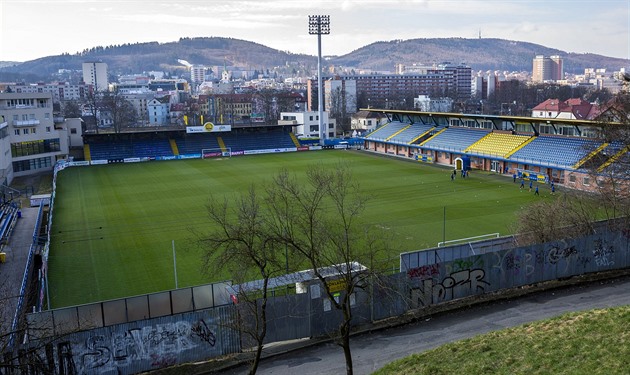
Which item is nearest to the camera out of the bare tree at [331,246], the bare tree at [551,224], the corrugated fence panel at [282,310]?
the bare tree at [331,246]

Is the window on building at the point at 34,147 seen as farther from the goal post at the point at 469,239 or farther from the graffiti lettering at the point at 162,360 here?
the graffiti lettering at the point at 162,360

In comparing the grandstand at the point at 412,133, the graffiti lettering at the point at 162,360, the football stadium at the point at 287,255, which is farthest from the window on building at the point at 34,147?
the graffiti lettering at the point at 162,360

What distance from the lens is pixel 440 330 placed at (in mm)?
18250

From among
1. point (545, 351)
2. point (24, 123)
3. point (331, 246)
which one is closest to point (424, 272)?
point (331, 246)

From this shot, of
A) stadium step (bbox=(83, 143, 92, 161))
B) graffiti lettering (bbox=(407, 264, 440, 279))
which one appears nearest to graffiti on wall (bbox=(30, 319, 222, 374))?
graffiti lettering (bbox=(407, 264, 440, 279))

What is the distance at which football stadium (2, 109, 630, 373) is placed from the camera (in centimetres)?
1719

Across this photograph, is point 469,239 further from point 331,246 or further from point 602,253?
point 331,246

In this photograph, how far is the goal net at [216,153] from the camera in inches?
2854

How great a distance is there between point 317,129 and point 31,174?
46792 mm

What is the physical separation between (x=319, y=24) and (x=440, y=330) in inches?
2917

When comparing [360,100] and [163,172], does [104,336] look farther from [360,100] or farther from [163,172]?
[360,100]

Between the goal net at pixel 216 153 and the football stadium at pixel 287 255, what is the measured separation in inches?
5.5

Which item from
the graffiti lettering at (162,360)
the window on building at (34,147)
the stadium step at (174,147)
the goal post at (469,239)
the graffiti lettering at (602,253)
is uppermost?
the window on building at (34,147)

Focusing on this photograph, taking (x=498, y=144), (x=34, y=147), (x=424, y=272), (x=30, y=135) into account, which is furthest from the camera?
(x=34, y=147)
